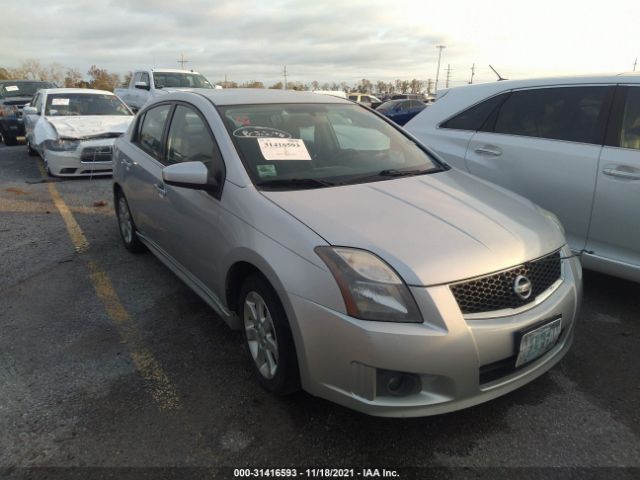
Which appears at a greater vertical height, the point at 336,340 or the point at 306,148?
the point at 306,148

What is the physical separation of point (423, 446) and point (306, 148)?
1.84 m

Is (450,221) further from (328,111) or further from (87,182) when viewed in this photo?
(87,182)

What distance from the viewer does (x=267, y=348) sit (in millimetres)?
2525

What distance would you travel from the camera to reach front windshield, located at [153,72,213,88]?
13.6 m

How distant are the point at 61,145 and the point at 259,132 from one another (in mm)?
6669

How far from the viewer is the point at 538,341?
2225mm

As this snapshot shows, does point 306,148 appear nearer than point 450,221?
No

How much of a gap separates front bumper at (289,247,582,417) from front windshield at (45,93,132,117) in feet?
29.0

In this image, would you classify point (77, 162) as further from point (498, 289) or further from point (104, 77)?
point (104, 77)

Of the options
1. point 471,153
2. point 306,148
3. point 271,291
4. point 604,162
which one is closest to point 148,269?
point 306,148

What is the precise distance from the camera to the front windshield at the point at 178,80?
1356cm

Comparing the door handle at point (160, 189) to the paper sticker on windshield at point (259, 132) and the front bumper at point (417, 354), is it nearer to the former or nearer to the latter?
the paper sticker on windshield at point (259, 132)

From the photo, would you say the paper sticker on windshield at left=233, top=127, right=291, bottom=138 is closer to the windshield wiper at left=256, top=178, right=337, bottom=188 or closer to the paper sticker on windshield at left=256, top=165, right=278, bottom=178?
the paper sticker on windshield at left=256, top=165, right=278, bottom=178

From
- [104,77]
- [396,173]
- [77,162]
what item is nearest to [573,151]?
[396,173]
